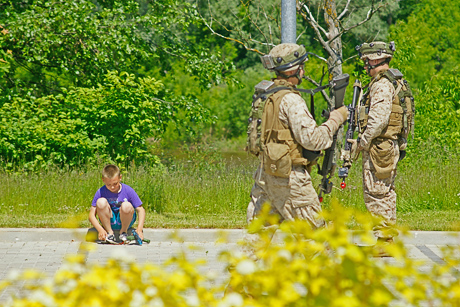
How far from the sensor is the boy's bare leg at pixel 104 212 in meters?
7.45

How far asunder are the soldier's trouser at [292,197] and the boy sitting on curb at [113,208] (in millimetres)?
2758

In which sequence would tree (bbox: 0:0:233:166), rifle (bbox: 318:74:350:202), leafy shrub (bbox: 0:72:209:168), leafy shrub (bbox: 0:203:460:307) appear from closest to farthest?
leafy shrub (bbox: 0:203:460:307) < rifle (bbox: 318:74:350:202) < leafy shrub (bbox: 0:72:209:168) < tree (bbox: 0:0:233:166)

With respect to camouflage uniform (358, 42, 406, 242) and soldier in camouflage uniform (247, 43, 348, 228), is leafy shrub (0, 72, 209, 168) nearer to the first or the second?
camouflage uniform (358, 42, 406, 242)

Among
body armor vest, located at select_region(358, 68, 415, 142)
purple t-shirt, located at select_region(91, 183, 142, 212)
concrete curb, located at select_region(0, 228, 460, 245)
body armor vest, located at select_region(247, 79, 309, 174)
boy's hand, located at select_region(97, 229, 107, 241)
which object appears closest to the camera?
body armor vest, located at select_region(247, 79, 309, 174)

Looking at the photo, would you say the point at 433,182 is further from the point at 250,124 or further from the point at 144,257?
the point at 250,124

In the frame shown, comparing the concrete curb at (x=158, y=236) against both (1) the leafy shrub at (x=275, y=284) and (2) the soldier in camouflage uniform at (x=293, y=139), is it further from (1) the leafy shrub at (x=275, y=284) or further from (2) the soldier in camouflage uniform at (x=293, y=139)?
(1) the leafy shrub at (x=275, y=284)

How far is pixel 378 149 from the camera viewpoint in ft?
22.6

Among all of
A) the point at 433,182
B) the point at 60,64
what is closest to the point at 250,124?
the point at 433,182

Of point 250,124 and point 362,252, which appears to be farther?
point 250,124

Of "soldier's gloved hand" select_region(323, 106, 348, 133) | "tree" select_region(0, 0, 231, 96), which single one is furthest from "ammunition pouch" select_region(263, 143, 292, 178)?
"tree" select_region(0, 0, 231, 96)

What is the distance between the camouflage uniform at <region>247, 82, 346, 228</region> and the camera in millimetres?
4777

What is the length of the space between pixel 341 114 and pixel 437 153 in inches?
298

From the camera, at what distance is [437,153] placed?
12.1 meters

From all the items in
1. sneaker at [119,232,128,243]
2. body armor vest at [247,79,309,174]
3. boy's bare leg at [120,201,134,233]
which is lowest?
sneaker at [119,232,128,243]
